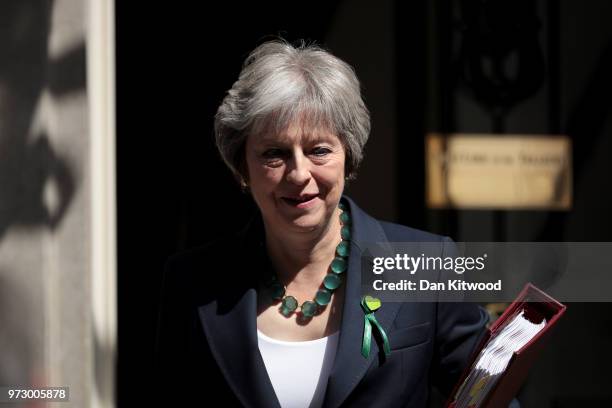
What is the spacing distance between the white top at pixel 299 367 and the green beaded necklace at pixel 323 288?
0.09 m

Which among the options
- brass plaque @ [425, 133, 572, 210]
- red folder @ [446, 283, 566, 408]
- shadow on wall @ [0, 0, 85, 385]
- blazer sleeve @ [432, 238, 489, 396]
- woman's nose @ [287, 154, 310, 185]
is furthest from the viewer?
brass plaque @ [425, 133, 572, 210]

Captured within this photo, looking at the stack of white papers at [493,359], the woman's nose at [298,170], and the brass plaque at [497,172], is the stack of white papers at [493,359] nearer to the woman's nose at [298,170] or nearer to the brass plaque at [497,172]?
the woman's nose at [298,170]

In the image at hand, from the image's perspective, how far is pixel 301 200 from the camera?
1846 millimetres

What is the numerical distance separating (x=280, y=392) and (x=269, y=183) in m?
0.49

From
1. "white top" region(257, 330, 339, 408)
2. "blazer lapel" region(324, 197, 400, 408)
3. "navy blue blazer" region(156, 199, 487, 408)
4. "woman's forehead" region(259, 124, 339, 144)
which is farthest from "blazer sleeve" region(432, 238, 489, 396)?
"woman's forehead" region(259, 124, 339, 144)

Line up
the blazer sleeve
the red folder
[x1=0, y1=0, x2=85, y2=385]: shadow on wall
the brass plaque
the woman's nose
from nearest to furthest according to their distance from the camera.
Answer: the red folder, the woman's nose, the blazer sleeve, [x1=0, y1=0, x2=85, y2=385]: shadow on wall, the brass plaque

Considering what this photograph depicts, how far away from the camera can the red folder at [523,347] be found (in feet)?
4.85

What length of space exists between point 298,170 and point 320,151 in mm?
90

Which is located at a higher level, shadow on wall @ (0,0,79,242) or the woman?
shadow on wall @ (0,0,79,242)

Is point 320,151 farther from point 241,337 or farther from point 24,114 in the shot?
point 24,114

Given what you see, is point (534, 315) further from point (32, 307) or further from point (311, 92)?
point (32, 307)

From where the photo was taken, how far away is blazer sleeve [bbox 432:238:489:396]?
1918 mm

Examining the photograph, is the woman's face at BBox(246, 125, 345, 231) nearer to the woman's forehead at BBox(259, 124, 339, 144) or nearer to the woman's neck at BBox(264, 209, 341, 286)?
the woman's forehead at BBox(259, 124, 339, 144)

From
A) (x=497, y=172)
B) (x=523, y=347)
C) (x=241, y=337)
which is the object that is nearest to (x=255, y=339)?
(x=241, y=337)
